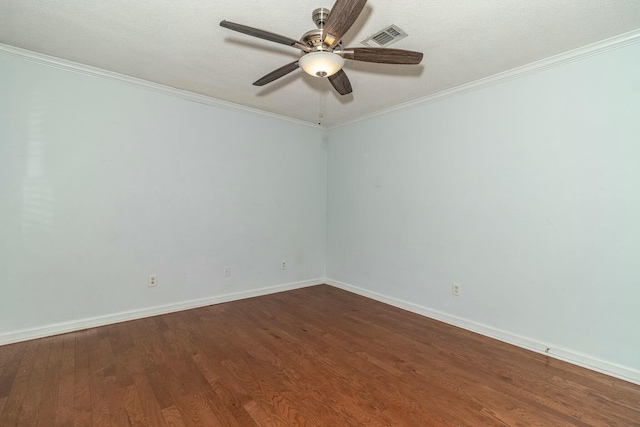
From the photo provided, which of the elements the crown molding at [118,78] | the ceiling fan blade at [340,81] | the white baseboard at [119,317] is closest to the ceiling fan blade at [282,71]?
the ceiling fan blade at [340,81]

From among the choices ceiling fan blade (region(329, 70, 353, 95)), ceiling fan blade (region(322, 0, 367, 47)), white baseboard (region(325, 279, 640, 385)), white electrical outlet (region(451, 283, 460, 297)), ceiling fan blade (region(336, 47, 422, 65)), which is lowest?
white baseboard (region(325, 279, 640, 385))

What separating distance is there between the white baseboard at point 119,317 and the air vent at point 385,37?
10.3 feet

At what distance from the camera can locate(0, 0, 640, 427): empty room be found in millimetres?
1873

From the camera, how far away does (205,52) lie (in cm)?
247

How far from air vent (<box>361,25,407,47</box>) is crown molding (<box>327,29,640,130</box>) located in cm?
118

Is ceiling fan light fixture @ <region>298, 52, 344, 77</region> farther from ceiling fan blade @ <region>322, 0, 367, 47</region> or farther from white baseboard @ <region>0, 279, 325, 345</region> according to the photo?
white baseboard @ <region>0, 279, 325, 345</region>

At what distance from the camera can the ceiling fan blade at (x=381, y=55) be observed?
1.75 m

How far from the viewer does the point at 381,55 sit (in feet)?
5.92

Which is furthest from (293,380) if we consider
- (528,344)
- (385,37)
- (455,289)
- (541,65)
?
(541,65)

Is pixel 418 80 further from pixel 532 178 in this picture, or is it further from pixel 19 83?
pixel 19 83

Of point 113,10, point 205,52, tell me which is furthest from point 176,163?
point 113,10

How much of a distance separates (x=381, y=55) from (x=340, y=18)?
0.43 meters

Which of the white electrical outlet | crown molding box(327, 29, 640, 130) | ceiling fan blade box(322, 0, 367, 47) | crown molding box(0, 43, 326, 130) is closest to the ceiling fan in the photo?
ceiling fan blade box(322, 0, 367, 47)

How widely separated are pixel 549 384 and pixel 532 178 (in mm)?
1609
